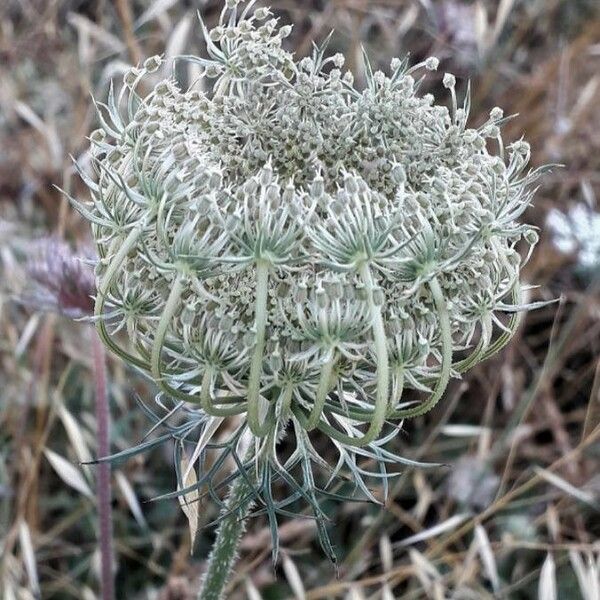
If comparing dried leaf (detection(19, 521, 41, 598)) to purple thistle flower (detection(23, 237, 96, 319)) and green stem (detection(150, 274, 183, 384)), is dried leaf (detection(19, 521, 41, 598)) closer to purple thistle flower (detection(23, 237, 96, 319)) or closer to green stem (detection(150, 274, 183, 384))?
purple thistle flower (detection(23, 237, 96, 319))

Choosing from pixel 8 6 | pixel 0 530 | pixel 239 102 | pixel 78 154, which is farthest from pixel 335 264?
pixel 8 6

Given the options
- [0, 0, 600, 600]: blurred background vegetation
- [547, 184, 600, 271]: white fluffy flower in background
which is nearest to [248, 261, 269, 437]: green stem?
[0, 0, 600, 600]: blurred background vegetation

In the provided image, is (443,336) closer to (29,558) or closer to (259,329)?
(259,329)

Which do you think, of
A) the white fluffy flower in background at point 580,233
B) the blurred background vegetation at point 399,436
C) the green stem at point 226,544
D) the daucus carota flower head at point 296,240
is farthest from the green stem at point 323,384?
the white fluffy flower in background at point 580,233

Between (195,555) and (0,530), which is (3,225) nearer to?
(0,530)

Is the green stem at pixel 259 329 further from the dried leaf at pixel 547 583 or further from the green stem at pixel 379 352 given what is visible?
the dried leaf at pixel 547 583
